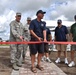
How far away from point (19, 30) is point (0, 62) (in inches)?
71.0

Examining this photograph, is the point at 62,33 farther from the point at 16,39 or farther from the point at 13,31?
the point at 13,31

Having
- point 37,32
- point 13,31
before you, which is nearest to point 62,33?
point 37,32

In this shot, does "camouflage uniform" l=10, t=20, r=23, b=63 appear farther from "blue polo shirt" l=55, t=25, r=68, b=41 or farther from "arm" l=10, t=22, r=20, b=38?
"blue polo shirt" l=55, t=25, r=68, b=41

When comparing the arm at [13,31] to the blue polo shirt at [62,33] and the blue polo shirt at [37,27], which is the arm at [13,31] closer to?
the blue polo shirt at [37,27]

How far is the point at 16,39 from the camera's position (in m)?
9.59

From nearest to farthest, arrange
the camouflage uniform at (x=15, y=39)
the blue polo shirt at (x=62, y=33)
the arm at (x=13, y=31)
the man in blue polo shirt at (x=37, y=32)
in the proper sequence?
the man in blue polo shirt at (x=37, y=32), the arm at (x=13, y=31), the camouflage uniform at (x=15, y=39), the blue polo shirt at (x=62, y=33)

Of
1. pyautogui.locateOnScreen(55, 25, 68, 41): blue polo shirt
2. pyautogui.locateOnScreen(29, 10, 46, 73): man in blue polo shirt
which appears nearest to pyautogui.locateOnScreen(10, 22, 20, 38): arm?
pyautogui.locateOnScreen(29, 10, 46, 73): man in blue polo shirt

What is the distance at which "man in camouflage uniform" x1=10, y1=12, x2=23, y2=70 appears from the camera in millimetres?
9523

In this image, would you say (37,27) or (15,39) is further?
(15,39)

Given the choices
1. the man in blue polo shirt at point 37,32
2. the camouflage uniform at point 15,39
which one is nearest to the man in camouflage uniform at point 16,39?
the camouflage uniform at point 15,39

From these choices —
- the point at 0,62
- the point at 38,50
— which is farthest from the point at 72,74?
the point at 0,62

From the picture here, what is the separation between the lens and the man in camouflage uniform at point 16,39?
9.52m

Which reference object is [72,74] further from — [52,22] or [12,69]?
[52,22]

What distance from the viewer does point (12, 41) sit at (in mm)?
9711
